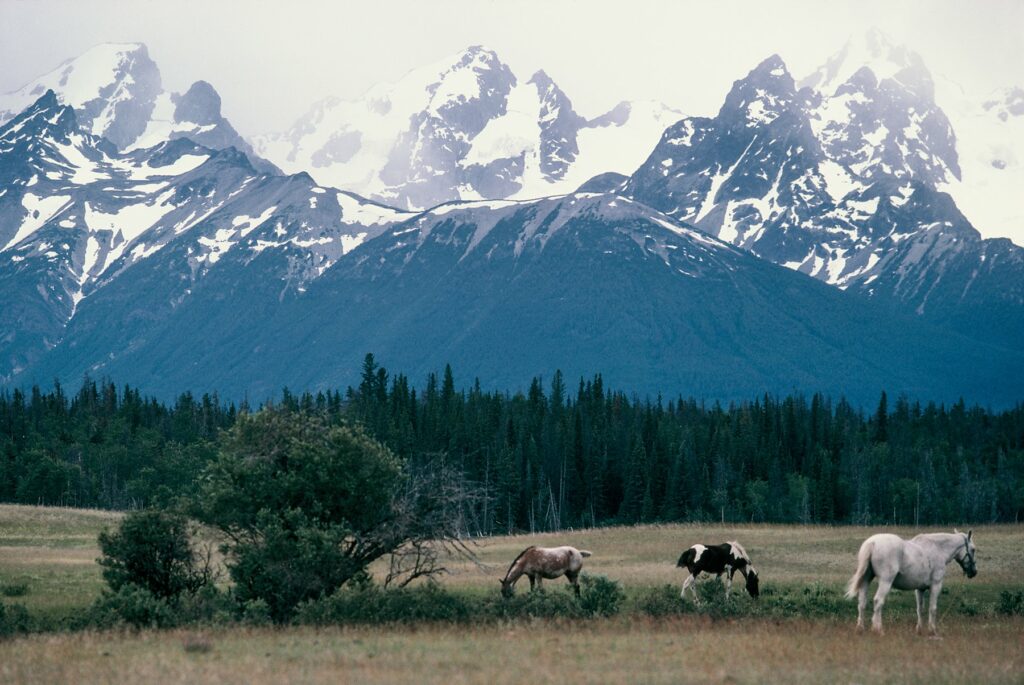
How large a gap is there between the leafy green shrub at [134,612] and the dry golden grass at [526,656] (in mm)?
3200

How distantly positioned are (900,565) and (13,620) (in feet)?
90.1

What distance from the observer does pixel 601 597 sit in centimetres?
4166

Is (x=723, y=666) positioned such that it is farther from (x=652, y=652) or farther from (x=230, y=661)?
(x=230, y=661)

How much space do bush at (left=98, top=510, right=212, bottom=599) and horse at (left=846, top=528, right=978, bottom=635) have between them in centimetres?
2015

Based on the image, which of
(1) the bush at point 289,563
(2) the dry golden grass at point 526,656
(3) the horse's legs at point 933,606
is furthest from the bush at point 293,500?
(3) the horse's legs at point 933,606

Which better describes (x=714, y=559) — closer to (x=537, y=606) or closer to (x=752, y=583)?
(x=752, y=583)

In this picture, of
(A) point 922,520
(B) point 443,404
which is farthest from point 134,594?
(A) point 922,520

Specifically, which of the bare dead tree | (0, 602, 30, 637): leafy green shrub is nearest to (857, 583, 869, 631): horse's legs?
the bare dead tree

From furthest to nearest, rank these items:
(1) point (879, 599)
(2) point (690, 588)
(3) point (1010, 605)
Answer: (2) point (690, 588)
(3) point (1010, 605)
(1) point (879, 599)

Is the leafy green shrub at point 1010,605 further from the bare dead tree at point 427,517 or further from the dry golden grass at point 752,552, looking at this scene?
the bare dead tree at point 427,517

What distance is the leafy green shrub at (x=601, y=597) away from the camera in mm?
41156

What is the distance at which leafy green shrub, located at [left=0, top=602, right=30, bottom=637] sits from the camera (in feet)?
134

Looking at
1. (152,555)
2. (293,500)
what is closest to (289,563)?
(293,500)

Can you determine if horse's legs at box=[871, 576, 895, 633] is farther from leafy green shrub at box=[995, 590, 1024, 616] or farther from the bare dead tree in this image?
the bare dead tree
